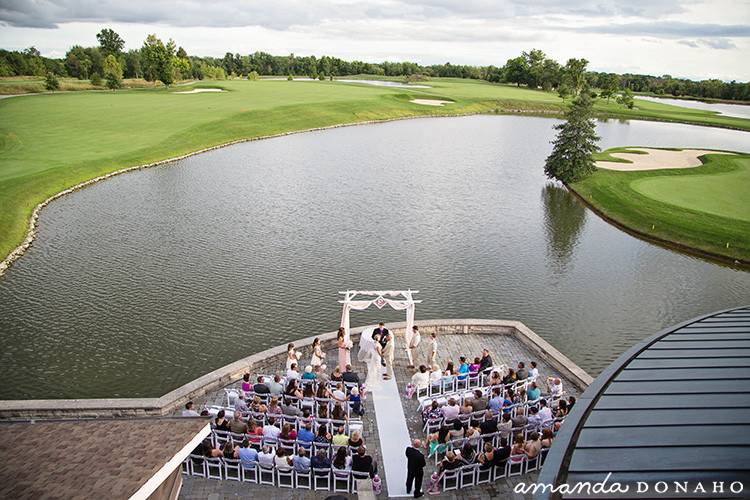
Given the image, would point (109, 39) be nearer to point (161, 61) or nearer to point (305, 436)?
point (161, 61)

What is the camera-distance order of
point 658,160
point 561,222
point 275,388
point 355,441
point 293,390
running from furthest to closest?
point 658,160
point 561,222
point 275,388
point 293,390
point 355,441

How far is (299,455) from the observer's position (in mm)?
12477

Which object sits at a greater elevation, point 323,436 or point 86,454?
point 86,454

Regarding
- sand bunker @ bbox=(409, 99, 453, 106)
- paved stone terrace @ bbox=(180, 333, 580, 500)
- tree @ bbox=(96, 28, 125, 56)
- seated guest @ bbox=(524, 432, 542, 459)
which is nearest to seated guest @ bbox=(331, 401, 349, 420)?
paved stone terrace @ bbox=(180, 333, 580, 500)

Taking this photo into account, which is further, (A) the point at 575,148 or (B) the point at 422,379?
(A) the point at 575,148

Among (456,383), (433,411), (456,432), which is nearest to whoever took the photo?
(456,432)

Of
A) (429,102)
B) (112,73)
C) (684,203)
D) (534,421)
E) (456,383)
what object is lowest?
(456,383)

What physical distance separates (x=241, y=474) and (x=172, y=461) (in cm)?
405

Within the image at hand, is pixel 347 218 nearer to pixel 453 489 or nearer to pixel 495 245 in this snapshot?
pixel 495 245

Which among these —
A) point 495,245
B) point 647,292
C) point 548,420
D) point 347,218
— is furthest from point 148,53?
point 548,420

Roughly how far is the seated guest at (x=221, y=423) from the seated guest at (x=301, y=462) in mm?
2033

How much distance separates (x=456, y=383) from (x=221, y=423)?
693 centimetres

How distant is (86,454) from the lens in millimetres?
9156

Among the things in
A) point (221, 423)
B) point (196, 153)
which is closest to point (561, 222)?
point (221, 423)
